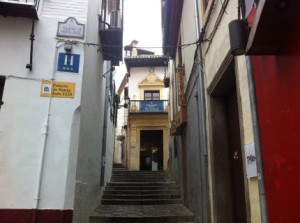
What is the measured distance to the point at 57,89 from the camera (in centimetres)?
549

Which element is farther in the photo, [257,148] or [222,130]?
[222,130]

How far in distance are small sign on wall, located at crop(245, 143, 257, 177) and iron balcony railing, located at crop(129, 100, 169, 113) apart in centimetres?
1768

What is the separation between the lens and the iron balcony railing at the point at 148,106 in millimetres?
21328

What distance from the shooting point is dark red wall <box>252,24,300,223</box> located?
2.45m

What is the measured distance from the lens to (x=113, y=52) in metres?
8.77

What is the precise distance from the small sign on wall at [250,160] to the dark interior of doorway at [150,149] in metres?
19.3

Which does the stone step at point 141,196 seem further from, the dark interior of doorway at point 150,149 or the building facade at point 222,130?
the dark interior of doorway at point 150,149

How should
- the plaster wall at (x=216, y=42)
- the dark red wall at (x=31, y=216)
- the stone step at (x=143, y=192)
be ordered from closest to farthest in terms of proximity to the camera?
the plaster wall at (x=216, y=42)
the dark red wall at (x=31, y=216)
the stone step at (x=143, y=192)

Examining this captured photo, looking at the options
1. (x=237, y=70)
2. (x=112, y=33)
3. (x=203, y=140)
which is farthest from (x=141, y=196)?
(x=237, y=70)

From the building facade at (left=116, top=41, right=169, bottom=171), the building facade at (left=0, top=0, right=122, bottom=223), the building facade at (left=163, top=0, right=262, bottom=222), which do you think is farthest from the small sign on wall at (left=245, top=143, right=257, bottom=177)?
the building facade at (left=116, top=41, right=169, bottom=171)

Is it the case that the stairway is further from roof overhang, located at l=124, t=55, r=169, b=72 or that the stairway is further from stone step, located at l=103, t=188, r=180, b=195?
roof overhang, located at l=124, t=55, r=169, b=72

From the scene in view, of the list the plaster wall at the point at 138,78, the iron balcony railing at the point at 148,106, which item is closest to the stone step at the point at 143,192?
the iron balcony railing at the point at 148,106

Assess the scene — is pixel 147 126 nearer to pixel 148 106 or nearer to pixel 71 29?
pixel 148 106

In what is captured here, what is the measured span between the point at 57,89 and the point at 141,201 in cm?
567
